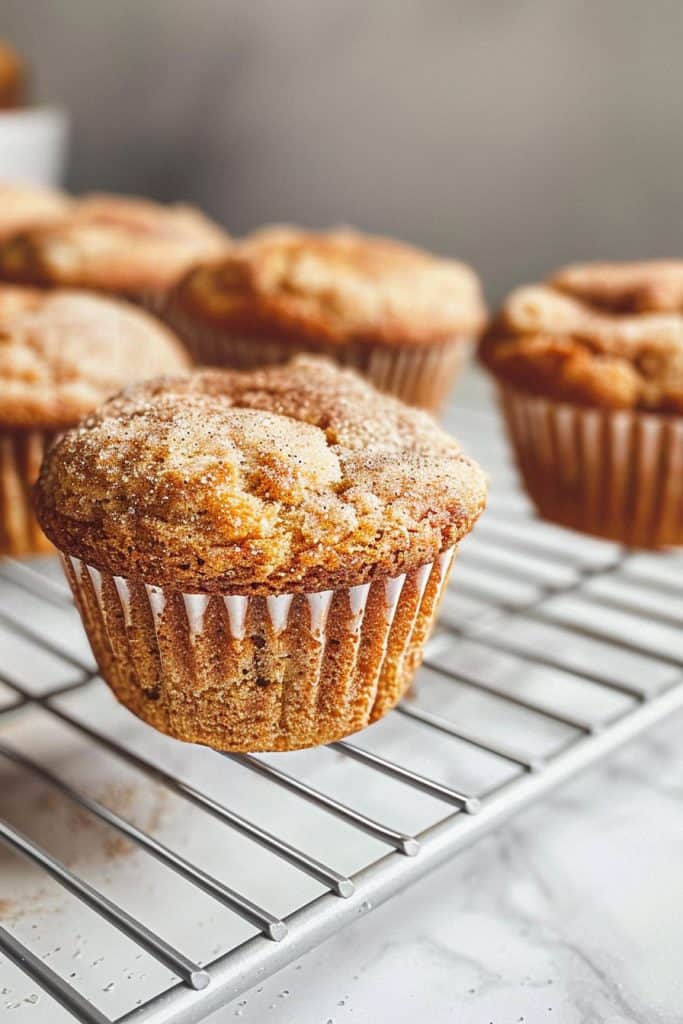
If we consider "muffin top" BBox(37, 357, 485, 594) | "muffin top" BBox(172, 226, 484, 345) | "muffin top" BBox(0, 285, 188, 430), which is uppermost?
"muffin top" BBox(37, 357, 485, 594)

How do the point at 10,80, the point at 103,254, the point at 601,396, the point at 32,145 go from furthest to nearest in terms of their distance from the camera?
the point at 10,80 < the point at 32,145 < the point at 103,254 < the point at 601,396

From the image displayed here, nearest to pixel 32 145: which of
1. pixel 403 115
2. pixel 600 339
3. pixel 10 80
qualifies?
pixel 10 80

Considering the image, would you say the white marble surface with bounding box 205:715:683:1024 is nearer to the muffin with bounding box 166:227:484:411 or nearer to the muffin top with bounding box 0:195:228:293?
the muffin with bounding box 166:227:484:411

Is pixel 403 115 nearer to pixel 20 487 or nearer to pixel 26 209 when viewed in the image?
pixel 26 209

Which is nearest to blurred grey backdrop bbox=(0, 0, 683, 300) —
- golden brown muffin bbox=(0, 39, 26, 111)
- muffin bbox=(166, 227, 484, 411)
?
golden brown muffin bbox=(0, 39, 26, 111)

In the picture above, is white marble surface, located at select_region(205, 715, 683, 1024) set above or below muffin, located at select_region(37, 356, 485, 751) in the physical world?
below

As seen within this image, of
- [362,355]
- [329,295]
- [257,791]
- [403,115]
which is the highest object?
[403,115]

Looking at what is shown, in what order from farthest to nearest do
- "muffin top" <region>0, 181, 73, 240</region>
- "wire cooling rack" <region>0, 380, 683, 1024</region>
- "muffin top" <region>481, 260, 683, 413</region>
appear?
"muffin top" <region>0, 181, 73, 240</region> < "muffin top" <region>481, 260, 683, 413</region> < "wire cooling rack" <region>0, 380, 683, 1024</region>

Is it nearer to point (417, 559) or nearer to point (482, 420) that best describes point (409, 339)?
point (482, 420)
